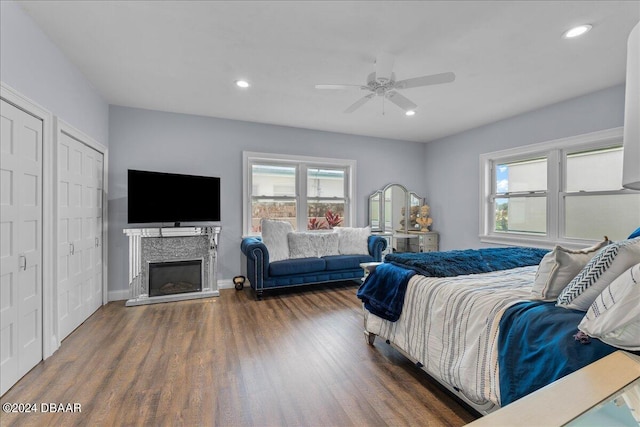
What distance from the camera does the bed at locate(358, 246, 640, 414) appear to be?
4.08ft

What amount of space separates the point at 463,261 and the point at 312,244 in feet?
8.44

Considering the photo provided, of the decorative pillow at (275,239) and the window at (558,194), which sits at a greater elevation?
the window at (558,194)

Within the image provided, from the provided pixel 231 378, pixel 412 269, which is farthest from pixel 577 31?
pixel 231 378

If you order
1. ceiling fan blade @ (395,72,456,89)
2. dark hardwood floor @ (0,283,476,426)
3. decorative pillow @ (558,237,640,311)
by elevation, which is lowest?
dark hardwood floor @ (0,283,476,426)

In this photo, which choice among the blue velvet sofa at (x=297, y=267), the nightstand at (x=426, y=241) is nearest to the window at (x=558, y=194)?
the nightstand at (x=426, y=241)

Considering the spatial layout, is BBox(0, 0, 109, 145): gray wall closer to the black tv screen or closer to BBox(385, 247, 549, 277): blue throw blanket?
the black tv screen

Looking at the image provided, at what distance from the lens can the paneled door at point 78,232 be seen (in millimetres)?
2701

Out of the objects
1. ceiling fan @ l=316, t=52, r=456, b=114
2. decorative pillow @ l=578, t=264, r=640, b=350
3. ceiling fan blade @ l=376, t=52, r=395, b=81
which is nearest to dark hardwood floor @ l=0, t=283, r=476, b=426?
decorative pillow @ l=578, t=264, r=640, b=350

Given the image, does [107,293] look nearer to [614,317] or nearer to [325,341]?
[325,341]

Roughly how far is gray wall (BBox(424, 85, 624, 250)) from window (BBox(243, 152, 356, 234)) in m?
1.85

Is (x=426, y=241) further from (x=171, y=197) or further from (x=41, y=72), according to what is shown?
(x=41, y=72)

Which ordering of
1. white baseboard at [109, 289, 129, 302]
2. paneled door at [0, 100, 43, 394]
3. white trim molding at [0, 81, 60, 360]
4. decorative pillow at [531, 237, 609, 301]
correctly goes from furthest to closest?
white baseboard at [109, 289, 129, 302] → white trim molding at [0, 81, 60, 360] → paneled door at [0, 100, 43, 394] → decorative pillow at [531, 237, 609, 301]

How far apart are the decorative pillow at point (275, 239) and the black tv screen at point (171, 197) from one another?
72 cm

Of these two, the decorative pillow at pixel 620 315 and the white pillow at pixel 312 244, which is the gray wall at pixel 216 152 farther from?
the decorative pillow at pixel 620 315
